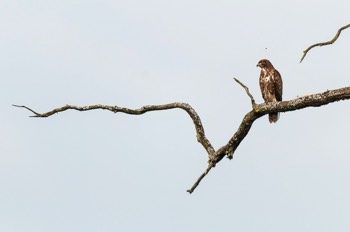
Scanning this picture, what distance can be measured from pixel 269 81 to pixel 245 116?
6.35m

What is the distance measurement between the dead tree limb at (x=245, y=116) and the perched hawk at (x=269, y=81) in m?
6.00

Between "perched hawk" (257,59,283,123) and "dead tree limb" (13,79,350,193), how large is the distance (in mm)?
5997

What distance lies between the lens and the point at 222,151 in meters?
10.2

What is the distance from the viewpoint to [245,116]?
986cm

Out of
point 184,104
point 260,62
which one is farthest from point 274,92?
point 184,104

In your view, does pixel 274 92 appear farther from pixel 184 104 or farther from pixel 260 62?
pixel 184 104

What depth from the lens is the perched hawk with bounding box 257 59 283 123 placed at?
52.6 feet

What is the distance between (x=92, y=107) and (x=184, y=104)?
68.3 inches

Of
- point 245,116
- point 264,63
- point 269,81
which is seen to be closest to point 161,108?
point 245,116

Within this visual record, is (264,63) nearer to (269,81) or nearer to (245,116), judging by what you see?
(269,81)

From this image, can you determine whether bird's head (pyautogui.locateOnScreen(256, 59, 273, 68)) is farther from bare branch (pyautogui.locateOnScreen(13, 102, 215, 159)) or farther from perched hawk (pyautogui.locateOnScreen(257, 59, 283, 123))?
bare branch (pyautogui.locateOnScreen(13, 102, 215, 159))

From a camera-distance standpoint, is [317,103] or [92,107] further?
[92,107]

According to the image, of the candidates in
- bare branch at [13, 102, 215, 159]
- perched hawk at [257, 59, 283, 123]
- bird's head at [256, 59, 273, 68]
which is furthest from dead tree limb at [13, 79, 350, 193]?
bird's head at [256, 59, 273, 68]

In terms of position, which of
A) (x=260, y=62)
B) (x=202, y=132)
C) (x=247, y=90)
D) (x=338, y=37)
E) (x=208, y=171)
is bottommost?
(x=208, y=171)
